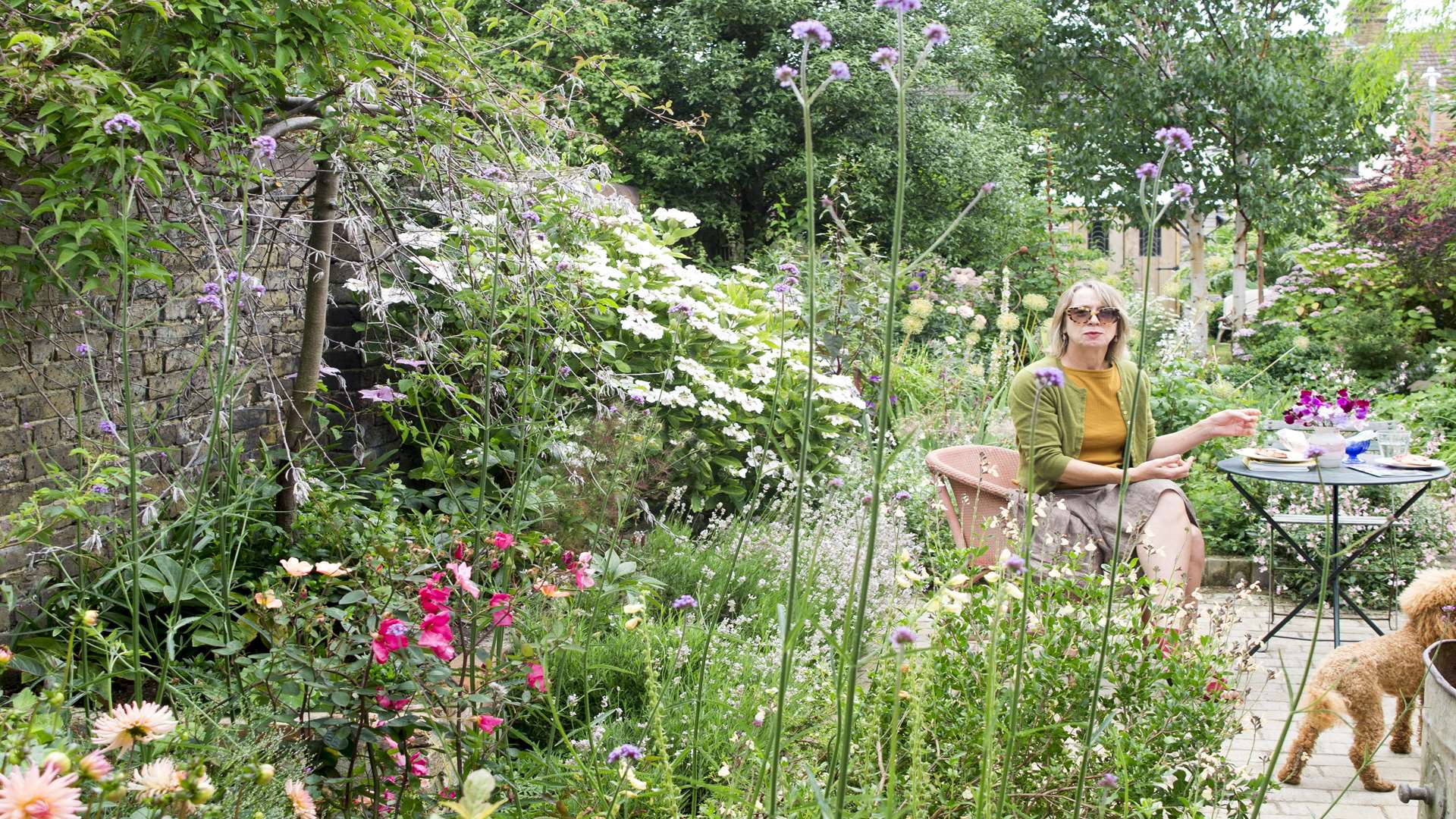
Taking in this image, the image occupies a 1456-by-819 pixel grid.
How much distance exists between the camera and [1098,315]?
383 cm

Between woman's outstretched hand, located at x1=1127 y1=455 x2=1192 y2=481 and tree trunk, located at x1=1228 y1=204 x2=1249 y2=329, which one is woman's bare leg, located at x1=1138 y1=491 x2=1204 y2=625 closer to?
woman's outstretched hand, located at x1=1127 y1=455 x2=1192 y2=481

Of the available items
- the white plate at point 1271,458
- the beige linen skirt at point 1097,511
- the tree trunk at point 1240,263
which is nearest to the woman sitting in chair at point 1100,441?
the beige linen skirt at point 1097,511

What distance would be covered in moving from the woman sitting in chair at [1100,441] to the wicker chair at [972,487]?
16cm

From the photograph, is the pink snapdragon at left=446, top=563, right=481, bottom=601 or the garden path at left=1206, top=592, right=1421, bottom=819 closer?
the pink snapdragon at left=446, top=563, right=481, bottom=601

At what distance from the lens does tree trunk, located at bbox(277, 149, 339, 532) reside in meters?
3.18

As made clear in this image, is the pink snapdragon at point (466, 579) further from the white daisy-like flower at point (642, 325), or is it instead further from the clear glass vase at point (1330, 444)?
the clear glass vase at point (1330, 444)

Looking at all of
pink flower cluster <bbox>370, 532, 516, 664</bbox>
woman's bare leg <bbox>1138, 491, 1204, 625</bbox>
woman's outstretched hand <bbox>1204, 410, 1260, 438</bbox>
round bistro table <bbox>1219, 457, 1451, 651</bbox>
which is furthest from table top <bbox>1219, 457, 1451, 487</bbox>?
pink flower cluster <bbox>370, 532, 516, 664</bbox>

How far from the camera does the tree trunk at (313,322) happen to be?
318 centimetres

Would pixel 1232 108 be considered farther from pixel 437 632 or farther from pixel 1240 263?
pixel 437 632

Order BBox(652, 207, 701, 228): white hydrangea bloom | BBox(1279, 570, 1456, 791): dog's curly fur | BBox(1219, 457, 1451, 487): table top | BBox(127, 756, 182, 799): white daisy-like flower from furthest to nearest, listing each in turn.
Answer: BBox(652, 207, 701, 228): white hydrangea bloom → BBox(1219, 457, 1451, 487): table top → BBox(1279, 570, 1456, 791): dog's curly fur → BBox(127, 756, 182, 799): white daisy-like flower

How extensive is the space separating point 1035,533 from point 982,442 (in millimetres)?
2267

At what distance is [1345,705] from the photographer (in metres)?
3.02

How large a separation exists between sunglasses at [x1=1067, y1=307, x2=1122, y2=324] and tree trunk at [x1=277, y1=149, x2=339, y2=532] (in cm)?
241

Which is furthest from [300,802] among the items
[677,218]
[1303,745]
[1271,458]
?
[677,218]
